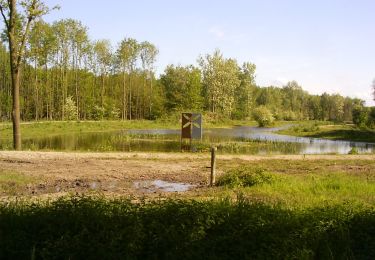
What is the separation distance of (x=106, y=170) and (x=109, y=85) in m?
64.0

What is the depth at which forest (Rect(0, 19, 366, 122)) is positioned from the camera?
6353 centimetres

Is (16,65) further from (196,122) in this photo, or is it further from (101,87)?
(101,87)

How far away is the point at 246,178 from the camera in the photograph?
14.2 meters

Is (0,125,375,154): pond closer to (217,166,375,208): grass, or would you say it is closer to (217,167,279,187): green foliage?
(217,167,279,187): green foliage

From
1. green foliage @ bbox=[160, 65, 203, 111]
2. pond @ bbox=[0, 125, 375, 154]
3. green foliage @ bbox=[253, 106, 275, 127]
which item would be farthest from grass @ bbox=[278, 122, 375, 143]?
green foliage @ bbox=[160, 65, 203, 111]

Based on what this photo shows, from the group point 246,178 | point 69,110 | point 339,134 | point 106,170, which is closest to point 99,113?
point 69,110

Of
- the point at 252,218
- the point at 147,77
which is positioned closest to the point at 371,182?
the point at 252,218

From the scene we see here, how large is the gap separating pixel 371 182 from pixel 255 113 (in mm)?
64692

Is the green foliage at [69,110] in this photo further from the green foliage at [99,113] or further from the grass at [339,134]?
the grass at [339,134]

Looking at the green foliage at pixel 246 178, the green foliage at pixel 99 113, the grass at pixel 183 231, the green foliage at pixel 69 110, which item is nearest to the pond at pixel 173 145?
the green foliage at pixel 246 178

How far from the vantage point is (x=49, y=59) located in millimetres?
63312

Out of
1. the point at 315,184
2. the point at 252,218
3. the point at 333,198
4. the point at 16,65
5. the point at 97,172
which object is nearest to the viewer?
the point at 252,218

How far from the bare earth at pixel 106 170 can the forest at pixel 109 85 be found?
107 ft

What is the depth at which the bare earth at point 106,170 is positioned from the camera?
13.9 m
